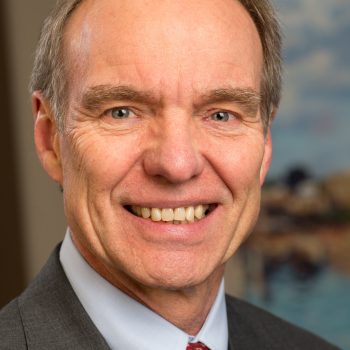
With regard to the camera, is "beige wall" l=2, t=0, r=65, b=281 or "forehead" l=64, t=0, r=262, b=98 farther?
"beige wall" l=2, t=0, r=65, b=281

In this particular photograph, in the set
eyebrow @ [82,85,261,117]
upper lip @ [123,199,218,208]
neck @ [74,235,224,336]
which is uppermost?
eyebrow @ [82,85,261,117]

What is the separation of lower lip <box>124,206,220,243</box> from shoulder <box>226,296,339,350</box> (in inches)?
16.6

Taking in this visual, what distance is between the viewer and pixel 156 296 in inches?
75.4

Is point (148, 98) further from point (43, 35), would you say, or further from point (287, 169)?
point (287, 169)

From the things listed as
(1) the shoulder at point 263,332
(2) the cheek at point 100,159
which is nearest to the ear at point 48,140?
(2) the cheek at point 100,159

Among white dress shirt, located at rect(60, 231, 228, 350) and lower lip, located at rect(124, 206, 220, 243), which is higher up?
lower lip, located at rect(124, 206, 220, 243)

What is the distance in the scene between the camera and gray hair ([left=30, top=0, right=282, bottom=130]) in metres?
1.97

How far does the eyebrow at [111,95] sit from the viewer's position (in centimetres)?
182

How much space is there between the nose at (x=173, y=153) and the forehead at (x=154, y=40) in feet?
0.33

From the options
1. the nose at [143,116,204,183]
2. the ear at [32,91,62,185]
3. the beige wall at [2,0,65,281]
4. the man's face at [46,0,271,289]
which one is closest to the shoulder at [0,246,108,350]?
the man's face at [46,0,271,289]

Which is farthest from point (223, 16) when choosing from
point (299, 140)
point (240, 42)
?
point (299, 140)

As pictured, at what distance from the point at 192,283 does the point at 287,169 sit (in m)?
2.42

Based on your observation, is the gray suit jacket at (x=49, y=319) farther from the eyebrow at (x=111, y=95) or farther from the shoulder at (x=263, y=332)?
the eyebrow at (x=111, y=95)

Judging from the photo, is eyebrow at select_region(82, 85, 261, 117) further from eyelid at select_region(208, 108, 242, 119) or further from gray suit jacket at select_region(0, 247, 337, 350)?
gray suit jacket at select_region(0, 247, 337, 350)
